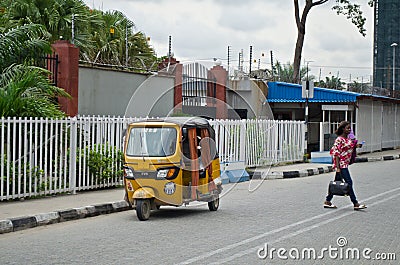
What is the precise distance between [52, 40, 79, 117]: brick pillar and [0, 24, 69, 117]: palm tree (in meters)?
1.88

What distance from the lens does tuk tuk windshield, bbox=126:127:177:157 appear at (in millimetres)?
11781

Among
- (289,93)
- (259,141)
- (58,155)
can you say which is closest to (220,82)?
(289,93)

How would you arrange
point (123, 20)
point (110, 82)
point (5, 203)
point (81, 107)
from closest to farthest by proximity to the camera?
point (5, 203)
point (81, 107)
point (110, 82)
point (123, 20)

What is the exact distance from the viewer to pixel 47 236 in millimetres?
10219

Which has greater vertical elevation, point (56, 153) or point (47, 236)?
point (56, 153)

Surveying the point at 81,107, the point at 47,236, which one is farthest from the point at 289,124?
the point at 47,236

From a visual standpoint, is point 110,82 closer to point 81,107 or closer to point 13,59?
point 81,107

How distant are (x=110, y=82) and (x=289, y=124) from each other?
23.9ft

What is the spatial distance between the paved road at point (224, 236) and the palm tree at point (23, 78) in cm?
335

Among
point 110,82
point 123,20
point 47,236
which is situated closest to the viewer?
point 47,236

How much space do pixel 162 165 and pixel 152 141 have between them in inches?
22.0

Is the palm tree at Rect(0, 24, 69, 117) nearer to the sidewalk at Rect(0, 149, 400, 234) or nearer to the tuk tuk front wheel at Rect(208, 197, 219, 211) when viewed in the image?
the sidewalk at Rect(0, 149, 400, 234)

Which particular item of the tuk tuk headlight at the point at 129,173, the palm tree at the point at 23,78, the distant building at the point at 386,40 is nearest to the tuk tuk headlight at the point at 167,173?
the tuk tuk headlight at the point at 129,173

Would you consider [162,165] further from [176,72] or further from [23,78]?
[176,72]
